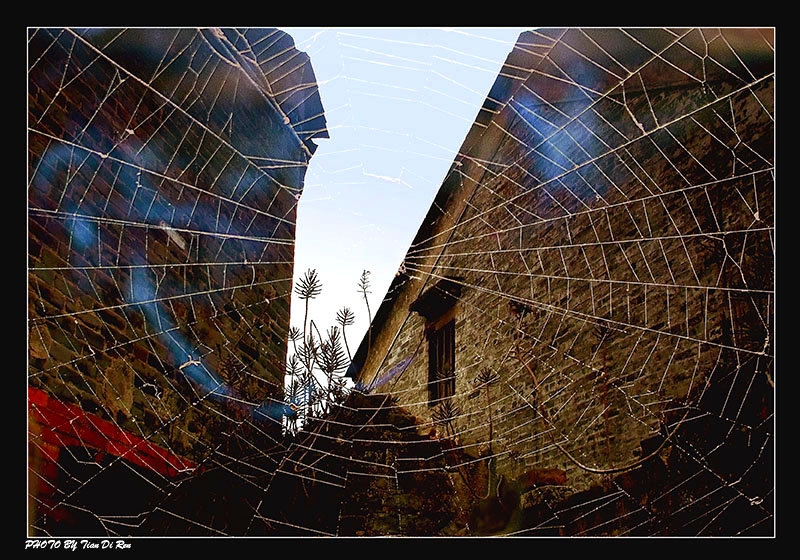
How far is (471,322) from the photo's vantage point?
15.2 feet

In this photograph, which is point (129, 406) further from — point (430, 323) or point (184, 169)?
point (430, 323)

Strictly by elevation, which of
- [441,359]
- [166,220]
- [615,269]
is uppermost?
[166,220]

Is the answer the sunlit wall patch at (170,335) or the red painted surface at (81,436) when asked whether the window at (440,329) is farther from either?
the red painted surface at (81,436)

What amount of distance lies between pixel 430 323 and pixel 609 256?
6.14 feet

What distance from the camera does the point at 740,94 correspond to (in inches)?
116

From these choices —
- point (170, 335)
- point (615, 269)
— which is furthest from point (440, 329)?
point (170, 335)

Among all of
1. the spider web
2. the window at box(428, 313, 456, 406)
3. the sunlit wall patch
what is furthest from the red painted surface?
the window at box(428, 313, 456, 406)

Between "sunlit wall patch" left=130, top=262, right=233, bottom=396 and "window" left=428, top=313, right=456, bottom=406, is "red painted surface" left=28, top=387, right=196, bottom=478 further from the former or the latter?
"window" left=428, top=313, right=456, bottom=406

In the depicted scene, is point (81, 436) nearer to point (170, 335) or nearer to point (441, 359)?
point (170, 335)

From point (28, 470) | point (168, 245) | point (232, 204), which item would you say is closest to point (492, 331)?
point (232, 204)

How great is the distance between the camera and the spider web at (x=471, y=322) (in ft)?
8.47

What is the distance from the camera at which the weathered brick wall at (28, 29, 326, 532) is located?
8.31ft

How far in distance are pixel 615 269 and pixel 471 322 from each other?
131 cm

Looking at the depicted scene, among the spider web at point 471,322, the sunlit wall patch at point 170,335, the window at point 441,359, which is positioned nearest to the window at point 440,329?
the window at point 441,359
